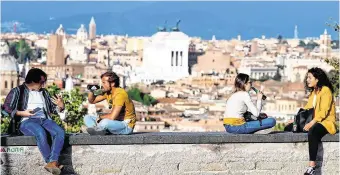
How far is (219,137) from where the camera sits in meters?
7.13

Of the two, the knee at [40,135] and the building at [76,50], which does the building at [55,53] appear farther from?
the knee at [40,135]

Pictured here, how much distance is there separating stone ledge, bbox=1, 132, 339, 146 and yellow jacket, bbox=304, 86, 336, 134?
0.08 m

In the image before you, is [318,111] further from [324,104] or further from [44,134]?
[44,134]

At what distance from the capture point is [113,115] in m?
7.08

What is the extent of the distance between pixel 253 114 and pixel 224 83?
237ft

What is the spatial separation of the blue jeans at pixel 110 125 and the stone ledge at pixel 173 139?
60 millimetres

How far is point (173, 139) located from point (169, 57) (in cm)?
8663

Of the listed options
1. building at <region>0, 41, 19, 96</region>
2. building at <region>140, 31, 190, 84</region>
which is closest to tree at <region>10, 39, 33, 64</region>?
building at <region>140, 31, 190, 84</region>

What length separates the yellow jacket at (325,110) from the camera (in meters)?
7.23

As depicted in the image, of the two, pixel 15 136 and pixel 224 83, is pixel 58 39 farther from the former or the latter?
pixel 15 136

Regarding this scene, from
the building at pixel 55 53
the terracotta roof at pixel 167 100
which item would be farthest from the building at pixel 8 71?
the building at pixel 55 53

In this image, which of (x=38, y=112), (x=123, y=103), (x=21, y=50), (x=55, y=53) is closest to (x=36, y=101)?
(x=38, y=112)

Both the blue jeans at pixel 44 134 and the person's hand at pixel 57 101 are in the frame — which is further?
the person's hand at pixel 57 101

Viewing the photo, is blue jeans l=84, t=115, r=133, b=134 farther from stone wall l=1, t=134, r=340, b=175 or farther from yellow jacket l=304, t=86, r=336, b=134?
yellow jacket l=304, t=86, r=336, b=134
